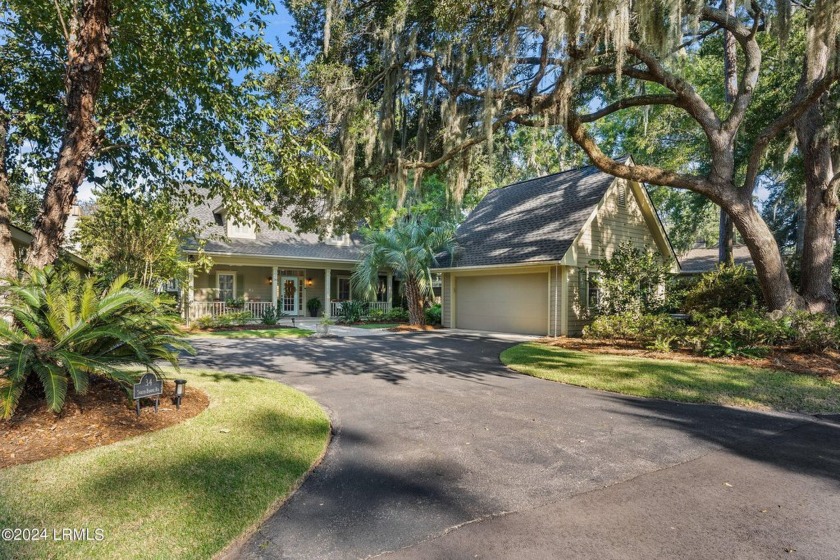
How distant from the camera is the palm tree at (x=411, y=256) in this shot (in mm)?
16703

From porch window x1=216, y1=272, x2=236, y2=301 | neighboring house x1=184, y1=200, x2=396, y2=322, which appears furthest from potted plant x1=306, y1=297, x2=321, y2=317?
porch window x1=216, y1=272, x2=236, y2=301

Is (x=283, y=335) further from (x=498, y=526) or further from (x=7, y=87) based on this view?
(x=498, y=526)

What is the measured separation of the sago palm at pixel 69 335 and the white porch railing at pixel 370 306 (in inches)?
605

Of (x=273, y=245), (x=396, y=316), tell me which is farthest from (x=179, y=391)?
(x=273, y=245)

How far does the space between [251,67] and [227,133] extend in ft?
3.86

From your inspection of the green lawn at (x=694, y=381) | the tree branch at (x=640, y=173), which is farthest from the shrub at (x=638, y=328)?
the tree branch at (x=640, y=173)

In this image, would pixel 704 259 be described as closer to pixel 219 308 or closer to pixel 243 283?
pixel 243 283

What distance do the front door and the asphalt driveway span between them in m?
15.2

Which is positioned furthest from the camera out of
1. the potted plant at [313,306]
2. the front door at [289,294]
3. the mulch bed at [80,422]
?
the potted plant at [313,306]

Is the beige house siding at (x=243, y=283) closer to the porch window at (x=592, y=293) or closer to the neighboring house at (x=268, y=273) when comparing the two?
the neighboring house at (x=268, y=273)

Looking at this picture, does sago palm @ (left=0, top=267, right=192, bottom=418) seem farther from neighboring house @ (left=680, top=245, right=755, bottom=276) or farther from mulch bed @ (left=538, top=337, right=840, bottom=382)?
neighboring house @ (left=680, top=245, right=755, bottom=276)

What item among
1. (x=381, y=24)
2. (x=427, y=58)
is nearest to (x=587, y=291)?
(x=427, y=58)

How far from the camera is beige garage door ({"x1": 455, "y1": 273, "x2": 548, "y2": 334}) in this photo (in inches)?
567

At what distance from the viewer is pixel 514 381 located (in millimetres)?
7504
